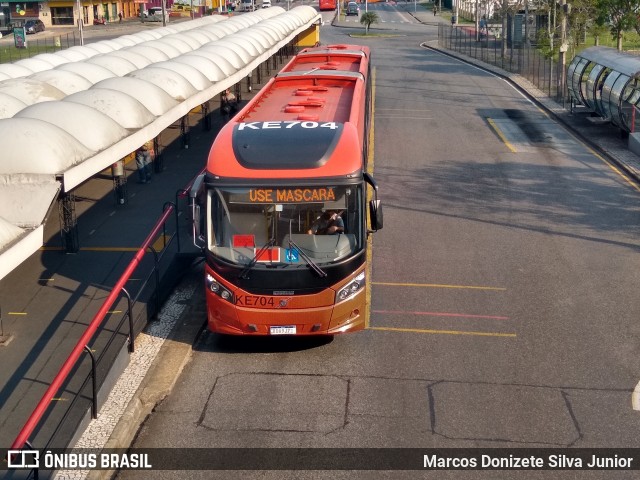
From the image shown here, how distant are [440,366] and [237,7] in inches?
4539

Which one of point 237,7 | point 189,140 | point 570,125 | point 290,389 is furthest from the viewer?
point 237,7

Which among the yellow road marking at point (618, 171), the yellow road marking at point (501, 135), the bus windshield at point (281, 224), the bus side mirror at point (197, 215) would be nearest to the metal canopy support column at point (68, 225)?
the bus side mirror at point (197, 215)

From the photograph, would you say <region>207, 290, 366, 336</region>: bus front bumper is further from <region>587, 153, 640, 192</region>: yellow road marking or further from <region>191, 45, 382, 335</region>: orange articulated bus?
<region>587, 153, 640, 192</region>: yellow road marking

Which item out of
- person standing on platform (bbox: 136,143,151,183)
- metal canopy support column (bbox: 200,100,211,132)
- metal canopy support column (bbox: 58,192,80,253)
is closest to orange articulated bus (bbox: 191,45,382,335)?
metal canopy support column (bbox: 58,192,80,253)

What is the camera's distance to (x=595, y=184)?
961 inches

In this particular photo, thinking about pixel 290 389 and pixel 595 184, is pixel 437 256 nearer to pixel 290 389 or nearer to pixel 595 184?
pixel 290 389

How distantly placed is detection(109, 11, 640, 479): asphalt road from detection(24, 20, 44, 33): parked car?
72.7 metres

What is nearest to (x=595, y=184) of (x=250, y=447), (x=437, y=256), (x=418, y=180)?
(x=418, y=180)

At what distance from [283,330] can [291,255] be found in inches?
44.3

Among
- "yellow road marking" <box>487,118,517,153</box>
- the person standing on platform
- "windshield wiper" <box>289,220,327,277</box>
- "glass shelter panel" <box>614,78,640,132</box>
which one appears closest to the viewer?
"windshield wiper" <box>289,220,327,277</box>

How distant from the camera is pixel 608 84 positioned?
30.4m

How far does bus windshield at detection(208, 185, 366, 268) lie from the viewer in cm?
1222

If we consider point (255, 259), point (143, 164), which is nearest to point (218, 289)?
point (255, 259)

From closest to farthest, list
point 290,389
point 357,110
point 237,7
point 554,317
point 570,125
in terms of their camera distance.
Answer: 1. point 290,389
2. point 554,317
3. point 357,110
4. point 570,125
5. point 237,7
